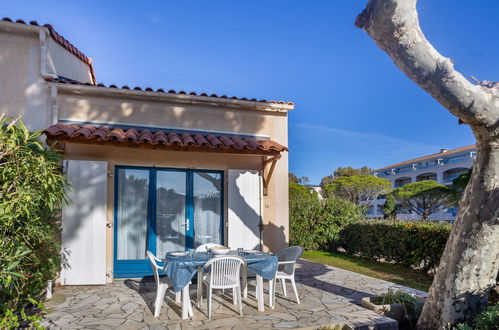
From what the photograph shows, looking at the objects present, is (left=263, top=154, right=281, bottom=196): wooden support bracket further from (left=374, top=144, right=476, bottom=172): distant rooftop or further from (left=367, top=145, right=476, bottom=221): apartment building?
(left=374, top=144, right=476, bottom=172): distant rooftop

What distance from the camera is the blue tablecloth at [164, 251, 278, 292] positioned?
5.10m

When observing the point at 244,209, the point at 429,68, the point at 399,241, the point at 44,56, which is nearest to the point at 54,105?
the point at 44,56

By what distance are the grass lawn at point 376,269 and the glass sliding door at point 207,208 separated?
417 cm

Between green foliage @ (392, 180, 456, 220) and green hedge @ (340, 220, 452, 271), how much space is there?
14.7 meters

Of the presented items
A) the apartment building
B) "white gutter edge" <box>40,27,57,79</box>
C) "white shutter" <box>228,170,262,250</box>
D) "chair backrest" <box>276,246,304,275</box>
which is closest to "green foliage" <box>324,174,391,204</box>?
the apartment building

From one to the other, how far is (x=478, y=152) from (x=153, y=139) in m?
5.63

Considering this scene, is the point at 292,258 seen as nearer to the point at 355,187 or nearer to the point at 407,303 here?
the point at 407,303

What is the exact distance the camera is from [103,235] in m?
7.38

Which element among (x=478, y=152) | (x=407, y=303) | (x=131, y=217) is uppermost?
(x=478, y=152)

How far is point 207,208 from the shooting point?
27.8 ft

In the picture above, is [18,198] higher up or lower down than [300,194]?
lower down

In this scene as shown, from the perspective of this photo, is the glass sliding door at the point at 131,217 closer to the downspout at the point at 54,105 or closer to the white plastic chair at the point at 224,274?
the downspout at the point at 54,105

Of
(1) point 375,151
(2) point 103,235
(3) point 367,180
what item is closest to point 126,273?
(2) point 103,235

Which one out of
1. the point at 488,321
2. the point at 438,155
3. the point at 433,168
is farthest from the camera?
the point at 438,155
